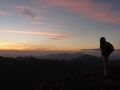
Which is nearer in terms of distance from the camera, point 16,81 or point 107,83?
point 107,83

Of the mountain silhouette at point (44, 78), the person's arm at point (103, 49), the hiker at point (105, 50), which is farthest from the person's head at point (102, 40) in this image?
the mountain silhouette at point (44, 78)

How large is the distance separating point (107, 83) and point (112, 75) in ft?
14.8

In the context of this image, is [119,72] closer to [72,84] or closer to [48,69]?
[72,84]

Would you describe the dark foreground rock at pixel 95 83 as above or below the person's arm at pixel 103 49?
below

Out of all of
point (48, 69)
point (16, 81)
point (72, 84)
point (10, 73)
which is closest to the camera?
point (72, 84)

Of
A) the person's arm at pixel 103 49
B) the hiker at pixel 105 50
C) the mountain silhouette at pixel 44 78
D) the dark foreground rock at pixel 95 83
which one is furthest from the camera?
the person's arm at pixel 103 49

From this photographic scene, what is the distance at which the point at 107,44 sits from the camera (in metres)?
32.2

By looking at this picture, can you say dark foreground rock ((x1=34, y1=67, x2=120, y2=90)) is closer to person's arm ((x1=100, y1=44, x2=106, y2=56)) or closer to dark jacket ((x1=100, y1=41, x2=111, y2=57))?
dark jacket ((x1=100, y1=41, x2=111, y2=57))

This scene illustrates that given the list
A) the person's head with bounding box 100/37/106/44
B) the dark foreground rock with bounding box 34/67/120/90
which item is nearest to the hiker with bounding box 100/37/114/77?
the person's head with bounding box 100/37/106/44

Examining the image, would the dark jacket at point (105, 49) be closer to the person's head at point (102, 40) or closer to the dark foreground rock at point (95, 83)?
the person's head at point (102, 40)

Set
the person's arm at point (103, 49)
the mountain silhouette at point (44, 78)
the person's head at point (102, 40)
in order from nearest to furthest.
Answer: the mountain silhouette at point (44, 78), the person's arm at point (103, 49), the person's head at point (102, 40)

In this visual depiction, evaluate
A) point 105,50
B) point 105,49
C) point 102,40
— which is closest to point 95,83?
point 105,50

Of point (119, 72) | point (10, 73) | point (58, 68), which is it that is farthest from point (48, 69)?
point (119, 72)

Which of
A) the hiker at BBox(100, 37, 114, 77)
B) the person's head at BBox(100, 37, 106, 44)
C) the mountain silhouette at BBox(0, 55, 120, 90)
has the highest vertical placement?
the person's head at BBox(100, 37, 106, 44)
